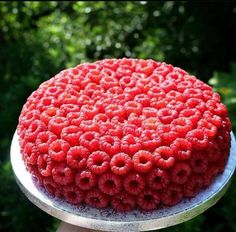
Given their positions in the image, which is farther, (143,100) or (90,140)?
(143,100)

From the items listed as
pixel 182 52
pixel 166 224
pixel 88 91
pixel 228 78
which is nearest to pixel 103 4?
pixel 182 52

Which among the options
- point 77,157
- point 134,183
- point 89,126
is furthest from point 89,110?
point 134,183

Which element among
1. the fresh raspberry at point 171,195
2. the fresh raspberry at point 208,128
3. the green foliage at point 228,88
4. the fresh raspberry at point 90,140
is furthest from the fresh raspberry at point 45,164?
the green foliage at point 228,88

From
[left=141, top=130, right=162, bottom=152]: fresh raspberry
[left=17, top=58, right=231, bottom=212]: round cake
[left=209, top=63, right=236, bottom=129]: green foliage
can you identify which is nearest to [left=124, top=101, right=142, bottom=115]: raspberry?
[left=17, top=58, right=231, bottom=212]: round cake

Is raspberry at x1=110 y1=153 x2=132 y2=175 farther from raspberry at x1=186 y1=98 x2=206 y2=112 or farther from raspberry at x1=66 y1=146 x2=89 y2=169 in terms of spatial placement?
raspberry at x1=186 y1=98 x2=206 y2=112

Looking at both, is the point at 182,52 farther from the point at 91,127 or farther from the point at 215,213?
the point at 91,127

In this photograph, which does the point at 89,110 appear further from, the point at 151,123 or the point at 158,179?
the point at 158,179
